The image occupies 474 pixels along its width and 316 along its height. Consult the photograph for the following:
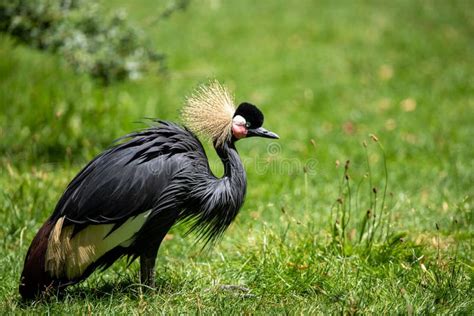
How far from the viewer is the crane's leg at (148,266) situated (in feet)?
11.1

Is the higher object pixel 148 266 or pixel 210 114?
pixel 210 114

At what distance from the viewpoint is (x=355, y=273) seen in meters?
3.60

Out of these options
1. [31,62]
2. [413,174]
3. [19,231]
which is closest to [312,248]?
[19,231]

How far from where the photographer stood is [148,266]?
3.40 meters

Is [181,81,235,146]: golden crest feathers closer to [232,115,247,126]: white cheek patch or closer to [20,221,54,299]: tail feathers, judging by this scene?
[232,115,247,126]: white cheek patch

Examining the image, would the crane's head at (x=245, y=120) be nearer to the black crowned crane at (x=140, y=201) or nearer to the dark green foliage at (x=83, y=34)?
the black crowned crane at (x=140, y=201)

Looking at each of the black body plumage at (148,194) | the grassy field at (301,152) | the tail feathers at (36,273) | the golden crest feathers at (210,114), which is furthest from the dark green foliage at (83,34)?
the tail feathers at (36,273)

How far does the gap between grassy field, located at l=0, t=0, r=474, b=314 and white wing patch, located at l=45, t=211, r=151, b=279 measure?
0.17 m

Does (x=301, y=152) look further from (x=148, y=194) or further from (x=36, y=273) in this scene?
(x=36, y=273)

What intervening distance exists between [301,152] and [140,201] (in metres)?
3.73

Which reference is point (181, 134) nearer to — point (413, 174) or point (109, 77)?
point (109, 77)

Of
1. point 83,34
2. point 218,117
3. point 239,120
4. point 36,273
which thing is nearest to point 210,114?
point 218,117

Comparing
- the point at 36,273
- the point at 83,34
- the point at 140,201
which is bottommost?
the point at 36,273

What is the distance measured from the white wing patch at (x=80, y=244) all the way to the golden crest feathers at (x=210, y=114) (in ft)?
1.85
